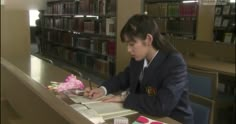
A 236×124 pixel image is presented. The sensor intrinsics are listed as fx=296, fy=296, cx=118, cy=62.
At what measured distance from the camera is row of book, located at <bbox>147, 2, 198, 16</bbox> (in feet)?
12.3

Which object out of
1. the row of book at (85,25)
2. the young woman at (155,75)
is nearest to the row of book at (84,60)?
the row of book at (85,25)

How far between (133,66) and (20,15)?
1646mm

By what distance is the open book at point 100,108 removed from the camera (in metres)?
1.28

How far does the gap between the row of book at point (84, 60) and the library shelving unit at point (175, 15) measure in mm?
848

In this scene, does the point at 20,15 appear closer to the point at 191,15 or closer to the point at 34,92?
the point at 34,92

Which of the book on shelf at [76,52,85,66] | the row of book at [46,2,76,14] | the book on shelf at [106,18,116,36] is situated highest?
the row of book at [46,2,76,14]

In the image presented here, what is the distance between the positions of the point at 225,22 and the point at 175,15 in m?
1.37

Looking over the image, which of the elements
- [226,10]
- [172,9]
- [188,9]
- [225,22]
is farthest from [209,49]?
[172,9]

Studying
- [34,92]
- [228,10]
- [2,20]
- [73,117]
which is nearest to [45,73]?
[2,20]

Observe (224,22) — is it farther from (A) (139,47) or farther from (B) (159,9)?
(A) (139,47)

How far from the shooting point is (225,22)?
282cm

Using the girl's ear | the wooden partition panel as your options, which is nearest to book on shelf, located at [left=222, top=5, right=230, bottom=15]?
the wooden partition panel

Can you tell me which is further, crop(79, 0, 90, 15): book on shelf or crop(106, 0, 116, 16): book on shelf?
crop(79, 0, 90, 15): book on shelf

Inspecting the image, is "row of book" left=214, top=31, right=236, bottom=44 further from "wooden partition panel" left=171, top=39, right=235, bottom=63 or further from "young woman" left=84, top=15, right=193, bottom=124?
"young woman" left=84, top=15, right=193, bottom=124
